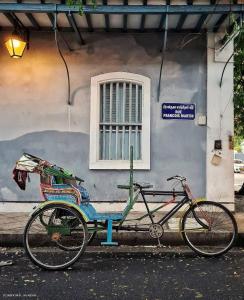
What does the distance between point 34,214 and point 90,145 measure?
3866 mm

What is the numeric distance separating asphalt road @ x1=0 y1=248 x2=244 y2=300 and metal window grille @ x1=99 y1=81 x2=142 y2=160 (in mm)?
3557

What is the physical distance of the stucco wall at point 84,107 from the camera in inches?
366

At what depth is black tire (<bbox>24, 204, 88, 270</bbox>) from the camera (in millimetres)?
5492

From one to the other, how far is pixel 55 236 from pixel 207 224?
218 centimetres

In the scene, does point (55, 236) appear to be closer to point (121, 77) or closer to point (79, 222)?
point (79, 222)

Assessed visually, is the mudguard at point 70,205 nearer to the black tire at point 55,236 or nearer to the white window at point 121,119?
the black tire at point 55,236

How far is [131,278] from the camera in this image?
508 centimetres

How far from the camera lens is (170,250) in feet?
21.5

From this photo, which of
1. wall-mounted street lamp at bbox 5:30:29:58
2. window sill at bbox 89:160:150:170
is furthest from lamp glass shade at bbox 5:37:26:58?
window sill at bbox 89:160:150:170

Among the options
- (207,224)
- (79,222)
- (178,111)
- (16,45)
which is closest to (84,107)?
(16,45)

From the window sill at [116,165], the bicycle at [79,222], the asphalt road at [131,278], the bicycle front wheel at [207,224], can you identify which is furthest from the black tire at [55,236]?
the window sill at [116,165]

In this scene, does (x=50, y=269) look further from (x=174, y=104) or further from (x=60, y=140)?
(x=174, y=104)

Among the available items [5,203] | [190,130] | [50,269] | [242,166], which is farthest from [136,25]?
[242,166]

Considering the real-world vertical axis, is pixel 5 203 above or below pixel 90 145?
below
